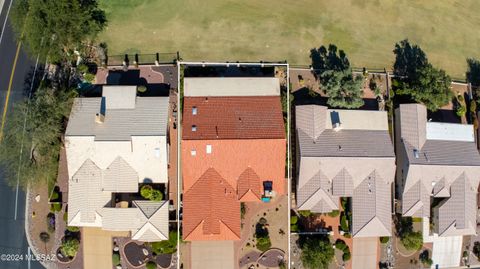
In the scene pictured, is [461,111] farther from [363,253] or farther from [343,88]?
[363,253]

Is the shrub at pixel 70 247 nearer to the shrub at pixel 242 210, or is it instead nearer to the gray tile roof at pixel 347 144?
the shrub at pixel 242 210

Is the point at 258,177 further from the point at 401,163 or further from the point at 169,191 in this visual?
the point at 401,163

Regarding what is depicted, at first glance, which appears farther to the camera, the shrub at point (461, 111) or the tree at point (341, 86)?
the shrub at point (461, 111)

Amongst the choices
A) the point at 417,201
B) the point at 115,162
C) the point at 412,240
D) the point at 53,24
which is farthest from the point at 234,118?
the point at 412,240

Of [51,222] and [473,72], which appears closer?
[51,222]

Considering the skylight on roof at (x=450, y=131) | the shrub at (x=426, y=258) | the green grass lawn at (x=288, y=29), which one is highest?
the green grass lawn at (x=288, y=29)

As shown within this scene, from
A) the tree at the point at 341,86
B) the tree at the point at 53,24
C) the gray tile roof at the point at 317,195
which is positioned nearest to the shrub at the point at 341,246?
the gray tile roof at the point at 317,195

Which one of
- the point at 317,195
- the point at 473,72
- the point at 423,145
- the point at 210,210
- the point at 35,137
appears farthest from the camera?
the point at 473,72

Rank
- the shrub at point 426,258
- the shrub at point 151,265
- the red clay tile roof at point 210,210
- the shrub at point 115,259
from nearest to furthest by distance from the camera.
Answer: the red clay tile roof at point 210,210
the shrub at point 151,265
the shrub at point 115,259
the shrub at point 426,258

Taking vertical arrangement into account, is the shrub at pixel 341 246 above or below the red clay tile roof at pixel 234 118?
below
